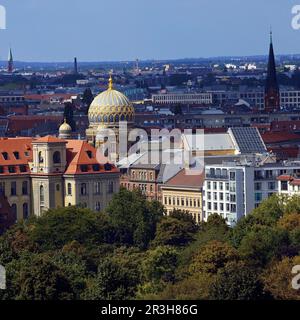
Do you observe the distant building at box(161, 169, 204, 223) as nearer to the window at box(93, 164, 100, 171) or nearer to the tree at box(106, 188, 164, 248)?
the window at box(93, 164, 100, 171)

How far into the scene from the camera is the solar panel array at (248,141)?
66938mm

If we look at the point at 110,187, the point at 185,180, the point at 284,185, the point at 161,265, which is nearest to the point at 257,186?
the point at 284,185

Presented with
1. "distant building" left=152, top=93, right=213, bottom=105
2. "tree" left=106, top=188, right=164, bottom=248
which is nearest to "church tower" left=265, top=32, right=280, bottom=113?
"distant building" left=152, top=93, right=213, bottom=105

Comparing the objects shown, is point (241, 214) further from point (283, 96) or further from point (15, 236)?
point (283, 96)

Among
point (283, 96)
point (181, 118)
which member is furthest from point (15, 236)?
point (283, 96)

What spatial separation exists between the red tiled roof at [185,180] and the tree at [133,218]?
7.44 metres

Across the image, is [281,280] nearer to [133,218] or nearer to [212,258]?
[212,258]

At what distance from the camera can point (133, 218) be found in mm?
49594

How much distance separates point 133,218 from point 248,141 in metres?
18.8

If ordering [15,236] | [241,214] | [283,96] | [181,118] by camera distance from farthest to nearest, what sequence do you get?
[283,96]
[181,118]
[241,214]
[15,236]

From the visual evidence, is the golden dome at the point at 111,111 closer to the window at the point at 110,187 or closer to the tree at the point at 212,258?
the window at the point at 110,187

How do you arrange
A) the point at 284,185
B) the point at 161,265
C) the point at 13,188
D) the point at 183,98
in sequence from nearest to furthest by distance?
1. the point at 161,265
2. the point at 284,185
3. the point at 13,188
4. the point at 183,98
